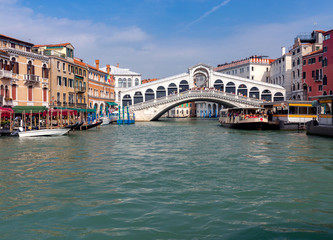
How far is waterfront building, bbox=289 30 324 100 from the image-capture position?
42691 mm

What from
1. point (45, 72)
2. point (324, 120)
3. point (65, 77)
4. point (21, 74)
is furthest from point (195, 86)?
point (324, 120)

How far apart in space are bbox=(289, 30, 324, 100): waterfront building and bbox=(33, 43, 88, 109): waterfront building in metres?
27.9

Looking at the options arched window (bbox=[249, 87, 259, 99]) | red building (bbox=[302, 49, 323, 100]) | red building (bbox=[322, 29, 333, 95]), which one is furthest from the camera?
arched window (bbox=[249, 87, 259, 99])

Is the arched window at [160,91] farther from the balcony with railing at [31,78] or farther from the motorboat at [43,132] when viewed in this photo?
the motorboat at [43,132]

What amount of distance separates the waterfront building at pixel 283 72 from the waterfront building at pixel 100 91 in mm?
26783

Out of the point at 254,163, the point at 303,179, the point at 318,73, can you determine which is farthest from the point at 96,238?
the point at 318,73

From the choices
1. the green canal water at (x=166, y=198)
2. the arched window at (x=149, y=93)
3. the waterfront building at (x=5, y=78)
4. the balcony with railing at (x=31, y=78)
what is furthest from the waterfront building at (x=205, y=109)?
the green canal water at (x=166, y=198)

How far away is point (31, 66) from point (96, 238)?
27221 mm

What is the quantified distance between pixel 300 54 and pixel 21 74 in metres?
34.2

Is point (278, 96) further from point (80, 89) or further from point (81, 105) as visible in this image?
point (80, 89)

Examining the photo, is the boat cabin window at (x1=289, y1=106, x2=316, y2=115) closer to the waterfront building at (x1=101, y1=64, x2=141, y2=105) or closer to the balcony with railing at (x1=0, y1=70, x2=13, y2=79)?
A: the balcony with railing at (x1=0, y1=70, x2=13, y2=79)

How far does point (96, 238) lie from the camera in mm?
4531

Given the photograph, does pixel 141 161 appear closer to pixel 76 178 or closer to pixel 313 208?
pixel 76 178

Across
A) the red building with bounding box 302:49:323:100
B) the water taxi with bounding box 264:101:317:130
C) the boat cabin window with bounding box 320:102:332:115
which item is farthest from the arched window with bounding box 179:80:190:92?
the boat cabin window with bounding box 320:102:332:115
